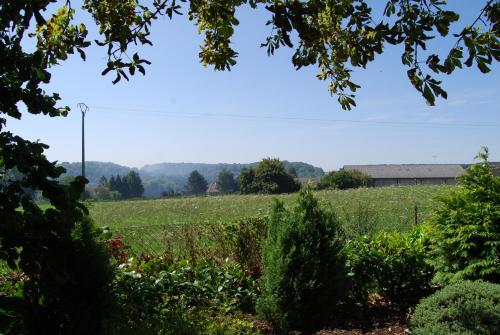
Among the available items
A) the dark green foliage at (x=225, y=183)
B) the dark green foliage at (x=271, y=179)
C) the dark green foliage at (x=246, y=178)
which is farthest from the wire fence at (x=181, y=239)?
the dark green foliage at (x=225, y=183)

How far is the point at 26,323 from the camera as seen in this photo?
10.7ft

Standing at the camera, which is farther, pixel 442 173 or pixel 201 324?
pixel 442 173

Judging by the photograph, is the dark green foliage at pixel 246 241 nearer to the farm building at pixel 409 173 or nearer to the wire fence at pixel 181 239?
the wire fence at pixel 181 239

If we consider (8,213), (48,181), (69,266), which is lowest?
(69,266)

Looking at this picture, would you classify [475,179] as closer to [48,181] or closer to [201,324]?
[201,324]

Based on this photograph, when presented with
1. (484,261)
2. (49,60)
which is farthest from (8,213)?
(484,261)

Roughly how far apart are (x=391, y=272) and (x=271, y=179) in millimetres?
63912

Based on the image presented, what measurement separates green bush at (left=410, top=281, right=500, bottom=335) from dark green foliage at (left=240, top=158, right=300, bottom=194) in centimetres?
6367

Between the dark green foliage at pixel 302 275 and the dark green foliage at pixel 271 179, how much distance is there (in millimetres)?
62795

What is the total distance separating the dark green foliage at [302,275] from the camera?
478 cm

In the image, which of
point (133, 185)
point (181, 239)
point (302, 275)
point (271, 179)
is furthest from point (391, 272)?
point (133, 185)

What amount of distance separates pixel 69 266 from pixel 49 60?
1797 mm

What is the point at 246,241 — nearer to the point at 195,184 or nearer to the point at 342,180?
the point at 342,180

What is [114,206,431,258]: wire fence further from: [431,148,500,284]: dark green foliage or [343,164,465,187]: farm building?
[343,164,465,187]: farm building
